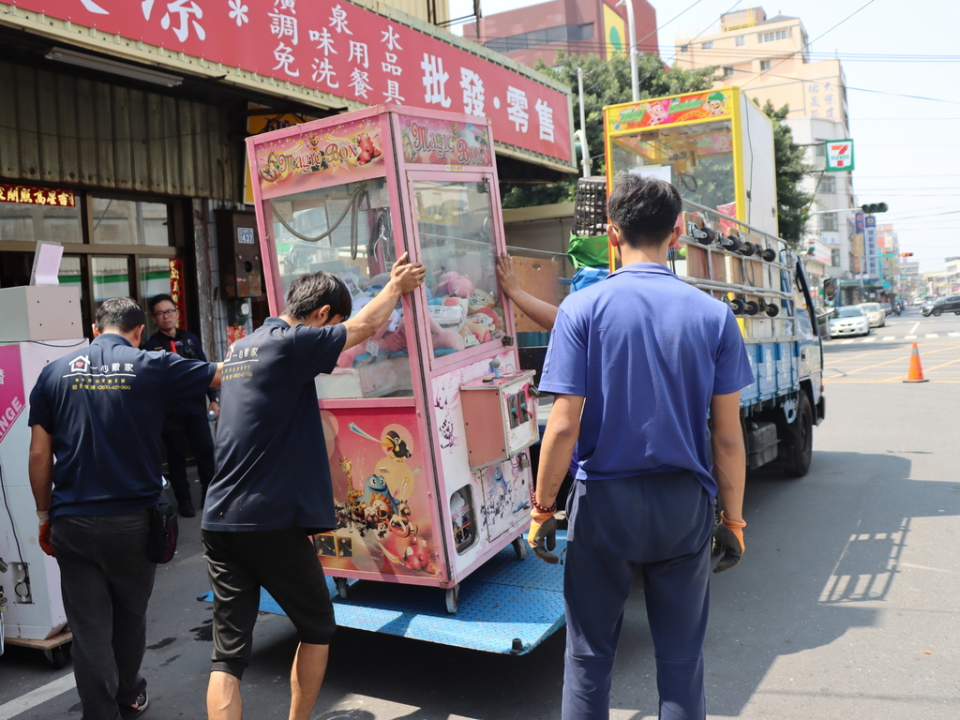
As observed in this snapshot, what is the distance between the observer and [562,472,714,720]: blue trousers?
241 cm

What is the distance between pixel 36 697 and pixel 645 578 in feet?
10.4

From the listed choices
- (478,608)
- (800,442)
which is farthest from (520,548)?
(800,442)

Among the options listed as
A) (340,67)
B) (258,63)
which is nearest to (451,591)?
(258,63)

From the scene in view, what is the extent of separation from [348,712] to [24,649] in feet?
7.36

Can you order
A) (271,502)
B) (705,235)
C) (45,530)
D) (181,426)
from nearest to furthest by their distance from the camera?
(271,502)
(45,530)
(705,235)
(181,426)

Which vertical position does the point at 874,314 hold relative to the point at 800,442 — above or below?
above

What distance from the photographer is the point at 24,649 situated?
453cm

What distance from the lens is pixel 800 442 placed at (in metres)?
7.83

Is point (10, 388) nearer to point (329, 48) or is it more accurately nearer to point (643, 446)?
point (643, 446)

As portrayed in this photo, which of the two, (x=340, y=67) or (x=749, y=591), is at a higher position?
(x=340, y=67)

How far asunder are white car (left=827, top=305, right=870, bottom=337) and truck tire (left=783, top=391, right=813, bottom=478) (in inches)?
1064

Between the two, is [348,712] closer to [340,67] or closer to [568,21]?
[340,67]

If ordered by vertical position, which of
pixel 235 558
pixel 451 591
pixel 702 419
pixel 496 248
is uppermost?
pixel 496 248

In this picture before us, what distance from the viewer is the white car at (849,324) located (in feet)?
108
